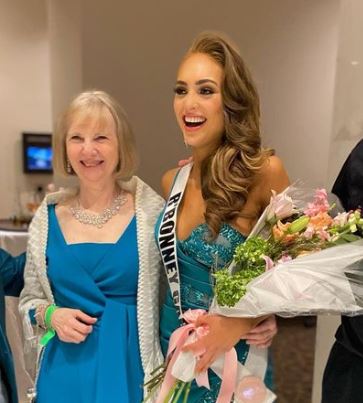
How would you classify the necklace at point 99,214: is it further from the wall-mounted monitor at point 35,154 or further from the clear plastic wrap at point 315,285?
the wall-mounted monitor at point 35,154

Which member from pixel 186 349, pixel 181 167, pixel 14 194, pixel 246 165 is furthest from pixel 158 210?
pixel 14 194

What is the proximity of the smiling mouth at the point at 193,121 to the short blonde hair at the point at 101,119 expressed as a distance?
0.19m

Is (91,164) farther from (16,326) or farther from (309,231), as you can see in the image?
(16,326)

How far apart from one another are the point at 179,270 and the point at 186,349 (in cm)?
25

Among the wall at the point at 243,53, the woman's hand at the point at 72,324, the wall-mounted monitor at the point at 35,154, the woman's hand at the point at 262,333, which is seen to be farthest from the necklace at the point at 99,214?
the wall-mounted monitor at the point at 35,154

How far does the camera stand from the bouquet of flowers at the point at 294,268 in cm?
97

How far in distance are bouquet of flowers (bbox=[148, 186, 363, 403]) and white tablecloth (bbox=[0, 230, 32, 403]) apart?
1051 millimetres

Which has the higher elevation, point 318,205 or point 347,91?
point 347,91

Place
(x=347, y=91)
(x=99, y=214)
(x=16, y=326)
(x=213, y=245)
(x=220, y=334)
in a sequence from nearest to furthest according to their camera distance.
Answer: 1. (x=220, y=334)
2. (x=213, y=245)
3. (x=99, y=214)
4. (x=347, y=91)
5. (x=16, y=326)

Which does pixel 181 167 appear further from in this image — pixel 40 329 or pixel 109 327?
pixel 40 329

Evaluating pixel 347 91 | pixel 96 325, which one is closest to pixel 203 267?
pixel 96 325

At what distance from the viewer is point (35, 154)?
5246 mm

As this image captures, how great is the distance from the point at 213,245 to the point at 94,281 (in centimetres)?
34

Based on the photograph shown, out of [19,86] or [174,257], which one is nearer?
[174,257]
